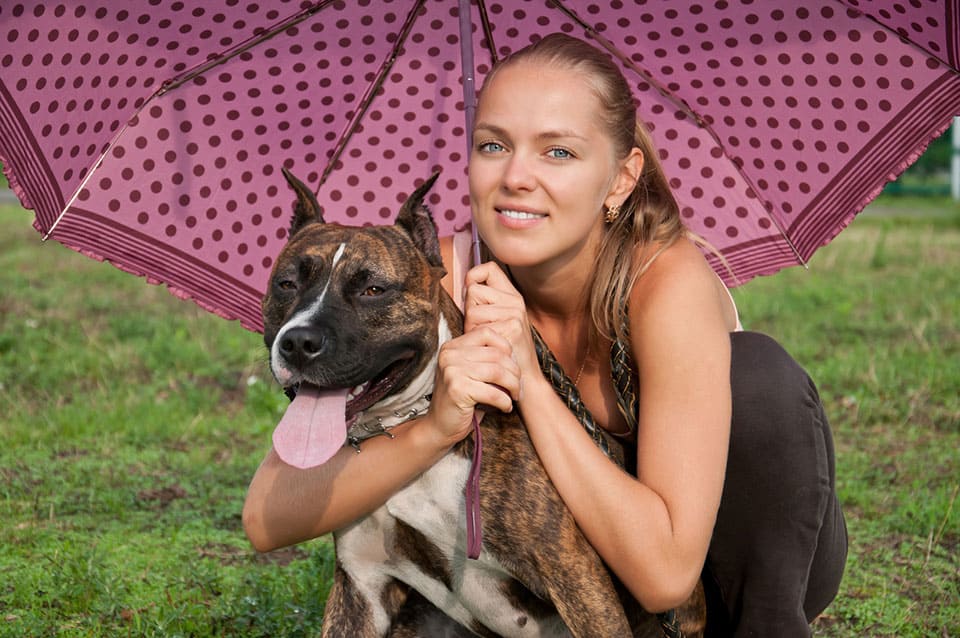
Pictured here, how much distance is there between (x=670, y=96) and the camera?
3682 millimetres

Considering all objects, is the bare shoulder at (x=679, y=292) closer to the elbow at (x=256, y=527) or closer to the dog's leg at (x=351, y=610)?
the dog's leg at (x=351, y=610)

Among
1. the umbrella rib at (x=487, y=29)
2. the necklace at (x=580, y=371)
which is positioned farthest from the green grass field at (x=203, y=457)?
the umbrella rib at (x=487, y=29)

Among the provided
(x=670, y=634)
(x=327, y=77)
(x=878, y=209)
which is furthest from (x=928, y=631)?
(x=878, y=209)

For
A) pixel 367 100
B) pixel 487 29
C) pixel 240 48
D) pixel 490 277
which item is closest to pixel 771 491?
pixel 490 277

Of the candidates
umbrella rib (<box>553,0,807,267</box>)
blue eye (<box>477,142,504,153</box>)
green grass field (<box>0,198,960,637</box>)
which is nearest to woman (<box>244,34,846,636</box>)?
blue eye (<box>477,142,504,153</box>)

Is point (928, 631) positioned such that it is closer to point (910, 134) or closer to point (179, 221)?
point (910, 134)

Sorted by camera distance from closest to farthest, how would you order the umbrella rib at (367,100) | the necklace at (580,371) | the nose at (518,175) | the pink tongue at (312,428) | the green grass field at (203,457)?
the pink tongue at (312,428) → the nose at (518,175) → the necklace at (580,371) → the umbrella rib at (367,100) → the green grass field at (203,457)

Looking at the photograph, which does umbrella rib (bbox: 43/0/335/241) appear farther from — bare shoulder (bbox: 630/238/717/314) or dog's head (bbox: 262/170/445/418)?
bare shoulder (bbox: 630/238/717/314)

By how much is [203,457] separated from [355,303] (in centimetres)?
286

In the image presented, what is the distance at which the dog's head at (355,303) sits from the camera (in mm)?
2805

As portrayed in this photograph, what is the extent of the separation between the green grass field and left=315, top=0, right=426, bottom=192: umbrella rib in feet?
4.61

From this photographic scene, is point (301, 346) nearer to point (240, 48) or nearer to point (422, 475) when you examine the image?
point (422, 475)

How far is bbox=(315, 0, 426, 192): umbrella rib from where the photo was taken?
→ 3672mm

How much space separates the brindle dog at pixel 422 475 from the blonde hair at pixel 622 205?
39 cm
